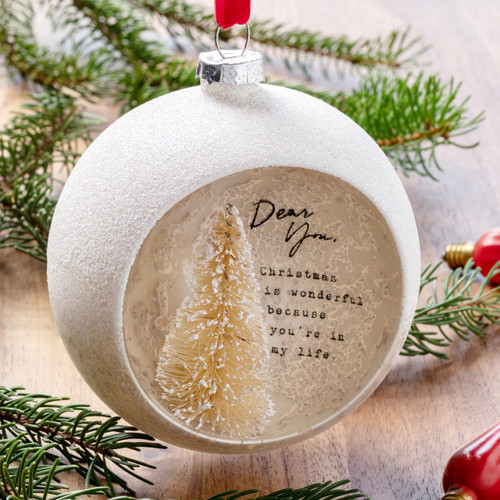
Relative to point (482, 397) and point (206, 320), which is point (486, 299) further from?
point (206, 320)

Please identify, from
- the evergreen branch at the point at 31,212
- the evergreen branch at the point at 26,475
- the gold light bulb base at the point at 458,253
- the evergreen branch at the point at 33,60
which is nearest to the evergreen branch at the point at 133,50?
the evergreen branch at the point at 33,60

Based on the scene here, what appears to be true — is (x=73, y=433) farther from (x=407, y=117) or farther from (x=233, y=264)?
(x=407, y=117)

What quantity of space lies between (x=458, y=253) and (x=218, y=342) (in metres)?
0.28

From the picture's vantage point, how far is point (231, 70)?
15.3 inches

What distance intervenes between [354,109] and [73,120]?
0.25m

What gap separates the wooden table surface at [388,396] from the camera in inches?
17.7

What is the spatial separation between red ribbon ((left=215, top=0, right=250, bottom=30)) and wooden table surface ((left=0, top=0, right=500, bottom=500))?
256 millimetres

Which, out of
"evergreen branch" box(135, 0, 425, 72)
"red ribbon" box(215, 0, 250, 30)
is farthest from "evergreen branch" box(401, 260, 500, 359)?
"evergreen branch" box(135, 0, 425, 72)

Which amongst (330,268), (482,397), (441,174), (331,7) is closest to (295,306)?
(330,268)

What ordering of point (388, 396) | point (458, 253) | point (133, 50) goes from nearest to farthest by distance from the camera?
point (388, 396), point (458, 253), point (133, 50)

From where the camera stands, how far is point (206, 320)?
0.41 metres

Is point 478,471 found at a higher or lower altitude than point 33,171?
lower

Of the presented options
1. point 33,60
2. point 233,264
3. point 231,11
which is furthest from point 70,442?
point 33,60

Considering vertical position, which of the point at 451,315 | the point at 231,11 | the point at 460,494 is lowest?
the point at 460,494
